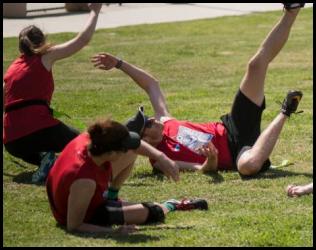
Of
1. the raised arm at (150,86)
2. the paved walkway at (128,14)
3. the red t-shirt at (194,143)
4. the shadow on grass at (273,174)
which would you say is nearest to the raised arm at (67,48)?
the raised arm at (150,86)

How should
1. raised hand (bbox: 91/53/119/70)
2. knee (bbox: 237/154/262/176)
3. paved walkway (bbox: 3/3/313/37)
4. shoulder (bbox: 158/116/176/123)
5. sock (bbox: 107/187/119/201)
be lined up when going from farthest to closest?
paved walkway (bbox: 3/3/313/37) → shoulder (bbox: 158/116/176/123) → raised hand (bbox: 91/53/119/70) → knee (bbox: 237/154/262/176) → sock (bbox: 107/187/119/201)

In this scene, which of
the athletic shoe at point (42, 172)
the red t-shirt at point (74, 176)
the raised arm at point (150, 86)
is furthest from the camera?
the raised arm at point (150, 86)

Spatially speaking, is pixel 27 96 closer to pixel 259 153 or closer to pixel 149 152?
pixel 149 152

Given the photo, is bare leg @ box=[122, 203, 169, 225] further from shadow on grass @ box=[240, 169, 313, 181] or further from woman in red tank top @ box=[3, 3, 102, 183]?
woman in red tank top @ box=[3, 3, 102, 183]

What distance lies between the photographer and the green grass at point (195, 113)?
574 centimetres

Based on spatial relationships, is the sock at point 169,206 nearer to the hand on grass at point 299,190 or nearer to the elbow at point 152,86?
the hand on grass at point 299,190

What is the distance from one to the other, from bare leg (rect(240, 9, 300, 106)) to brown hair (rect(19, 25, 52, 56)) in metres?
1.81

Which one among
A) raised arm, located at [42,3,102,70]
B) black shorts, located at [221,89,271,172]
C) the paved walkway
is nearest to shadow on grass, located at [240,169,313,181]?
black shorts, located at [221,89,271,172]

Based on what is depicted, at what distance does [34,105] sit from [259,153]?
1998mm

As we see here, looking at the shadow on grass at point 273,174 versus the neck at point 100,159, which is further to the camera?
the shadow on grass at point 273,174

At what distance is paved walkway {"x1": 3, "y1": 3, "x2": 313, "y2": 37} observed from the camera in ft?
60.4

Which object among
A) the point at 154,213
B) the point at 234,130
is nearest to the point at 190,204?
the point at 154,213

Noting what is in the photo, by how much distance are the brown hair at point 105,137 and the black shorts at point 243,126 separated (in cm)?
214

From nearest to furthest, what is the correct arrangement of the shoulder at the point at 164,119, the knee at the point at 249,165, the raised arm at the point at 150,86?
the knee at the point at 249,165 < the shoulder at the point at 164,119 < the raised arm at the point at 150,86
